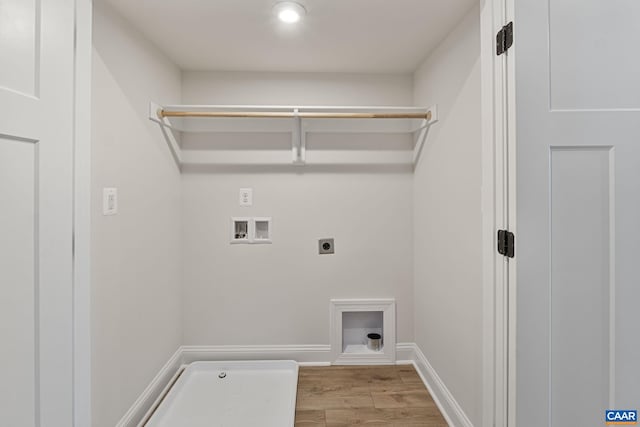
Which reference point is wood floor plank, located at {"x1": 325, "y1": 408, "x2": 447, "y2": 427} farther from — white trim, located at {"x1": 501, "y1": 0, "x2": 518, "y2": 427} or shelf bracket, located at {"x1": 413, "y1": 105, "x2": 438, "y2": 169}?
shelf bracket, located at {"x1": 413, "y1": 105, "x2": 438, "y2": 169}

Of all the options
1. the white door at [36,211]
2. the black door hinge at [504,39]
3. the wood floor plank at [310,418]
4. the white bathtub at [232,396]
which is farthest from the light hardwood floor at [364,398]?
the black door hinge at [504,39]

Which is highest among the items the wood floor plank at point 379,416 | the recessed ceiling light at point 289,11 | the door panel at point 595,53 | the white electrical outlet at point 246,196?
the recessed ceiling light at point 289,11

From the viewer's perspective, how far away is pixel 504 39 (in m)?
1.06

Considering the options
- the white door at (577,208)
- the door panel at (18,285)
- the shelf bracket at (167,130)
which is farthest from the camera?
the shelf bracket at (167,130)

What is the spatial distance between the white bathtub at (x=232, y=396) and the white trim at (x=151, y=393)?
8 cm

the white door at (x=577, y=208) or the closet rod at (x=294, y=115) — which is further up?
the closet rod at (x=294, y=115)

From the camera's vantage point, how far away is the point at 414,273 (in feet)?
8.03

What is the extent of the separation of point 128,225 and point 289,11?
141cm

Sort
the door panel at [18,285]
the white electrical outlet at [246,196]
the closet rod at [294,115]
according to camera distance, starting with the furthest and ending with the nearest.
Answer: the white electrical outlet at [246,196], the closet rod at [294,115], the door panel at [18,285]

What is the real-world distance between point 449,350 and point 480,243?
75 centimetres

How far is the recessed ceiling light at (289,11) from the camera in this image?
1527 millimetres

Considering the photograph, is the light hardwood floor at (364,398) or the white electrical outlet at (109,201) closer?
the white electrical outlet at (109,201)

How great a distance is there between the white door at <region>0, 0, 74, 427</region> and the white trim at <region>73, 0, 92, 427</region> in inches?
0.8

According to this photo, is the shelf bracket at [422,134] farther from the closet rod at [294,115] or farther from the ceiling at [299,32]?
the ceiling at [299,32]
